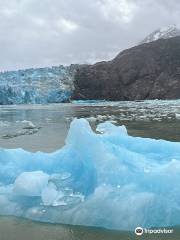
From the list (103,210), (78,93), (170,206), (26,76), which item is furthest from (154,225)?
(78,93)

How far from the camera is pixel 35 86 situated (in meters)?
61.5

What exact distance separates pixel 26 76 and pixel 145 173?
2474 inches

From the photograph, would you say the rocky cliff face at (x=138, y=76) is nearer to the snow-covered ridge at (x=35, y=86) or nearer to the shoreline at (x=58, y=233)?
the snow-covered ridge at (x=35, y=86)

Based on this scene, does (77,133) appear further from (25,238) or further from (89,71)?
(89,71)

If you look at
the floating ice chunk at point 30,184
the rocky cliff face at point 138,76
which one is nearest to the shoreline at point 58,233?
the floating ice chunk at point 30,184

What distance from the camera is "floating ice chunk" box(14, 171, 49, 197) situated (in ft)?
17.8

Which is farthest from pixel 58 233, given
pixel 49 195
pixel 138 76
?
pixel 138 76

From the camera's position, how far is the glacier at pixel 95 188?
4.88 m

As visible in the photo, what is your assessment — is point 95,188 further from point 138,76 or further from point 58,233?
point 138,76

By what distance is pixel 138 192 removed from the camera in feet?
16.5

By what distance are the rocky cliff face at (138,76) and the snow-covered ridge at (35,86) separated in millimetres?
5783

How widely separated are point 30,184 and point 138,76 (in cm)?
7660

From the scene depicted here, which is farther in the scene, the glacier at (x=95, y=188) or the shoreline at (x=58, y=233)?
the glacier at (x=95, y=188)

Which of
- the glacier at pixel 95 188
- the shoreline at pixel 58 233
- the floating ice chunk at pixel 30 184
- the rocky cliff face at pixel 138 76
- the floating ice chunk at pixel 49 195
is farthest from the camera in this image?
the rocky cliff face at pixel 138 76
